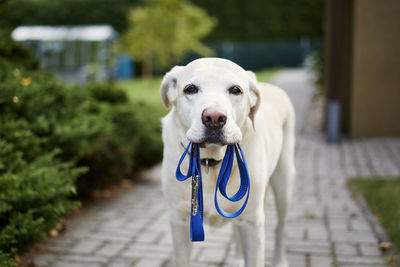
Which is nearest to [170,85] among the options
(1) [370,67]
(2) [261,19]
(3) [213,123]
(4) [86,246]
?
(3) [213,123]

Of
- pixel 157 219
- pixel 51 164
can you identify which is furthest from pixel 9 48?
pixel 157 219

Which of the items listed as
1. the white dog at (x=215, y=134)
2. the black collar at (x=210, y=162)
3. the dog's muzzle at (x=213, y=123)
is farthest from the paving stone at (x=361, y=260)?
the dog's muzzle at (x=213, y=123)

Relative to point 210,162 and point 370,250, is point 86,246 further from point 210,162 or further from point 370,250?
point 370,250

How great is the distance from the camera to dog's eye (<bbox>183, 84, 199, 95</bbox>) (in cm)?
236

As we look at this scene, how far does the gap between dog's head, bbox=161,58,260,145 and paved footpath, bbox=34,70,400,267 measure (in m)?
1.68

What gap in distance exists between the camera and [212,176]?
8.52ft

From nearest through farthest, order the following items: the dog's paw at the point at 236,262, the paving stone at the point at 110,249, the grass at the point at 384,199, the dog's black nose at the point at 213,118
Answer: the dog's black nose at the point at 213,118 < the dog's paw at the point at 236,262 < the paving stone at the point at 110,249 < the grass at the point at 384,199

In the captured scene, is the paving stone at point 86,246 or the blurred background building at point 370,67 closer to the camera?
the paving stone at point 86,246

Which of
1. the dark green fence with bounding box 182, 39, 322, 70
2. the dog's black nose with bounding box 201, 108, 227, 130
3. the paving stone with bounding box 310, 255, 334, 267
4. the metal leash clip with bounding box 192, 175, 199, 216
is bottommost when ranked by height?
the paving stone with bounding box 310, 255, 334, 267

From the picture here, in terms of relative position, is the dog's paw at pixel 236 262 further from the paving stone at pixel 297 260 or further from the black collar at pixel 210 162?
the black collar at pixel 210 162

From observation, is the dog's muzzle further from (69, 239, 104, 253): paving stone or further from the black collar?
(69, 239, 104, 253): paving stone

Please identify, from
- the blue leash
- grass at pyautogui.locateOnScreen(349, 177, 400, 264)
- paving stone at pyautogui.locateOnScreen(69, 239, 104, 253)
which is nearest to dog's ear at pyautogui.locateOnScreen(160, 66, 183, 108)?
the blue leash

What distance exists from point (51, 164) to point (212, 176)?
1.82m

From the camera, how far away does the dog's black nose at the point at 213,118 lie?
218 centimetres
